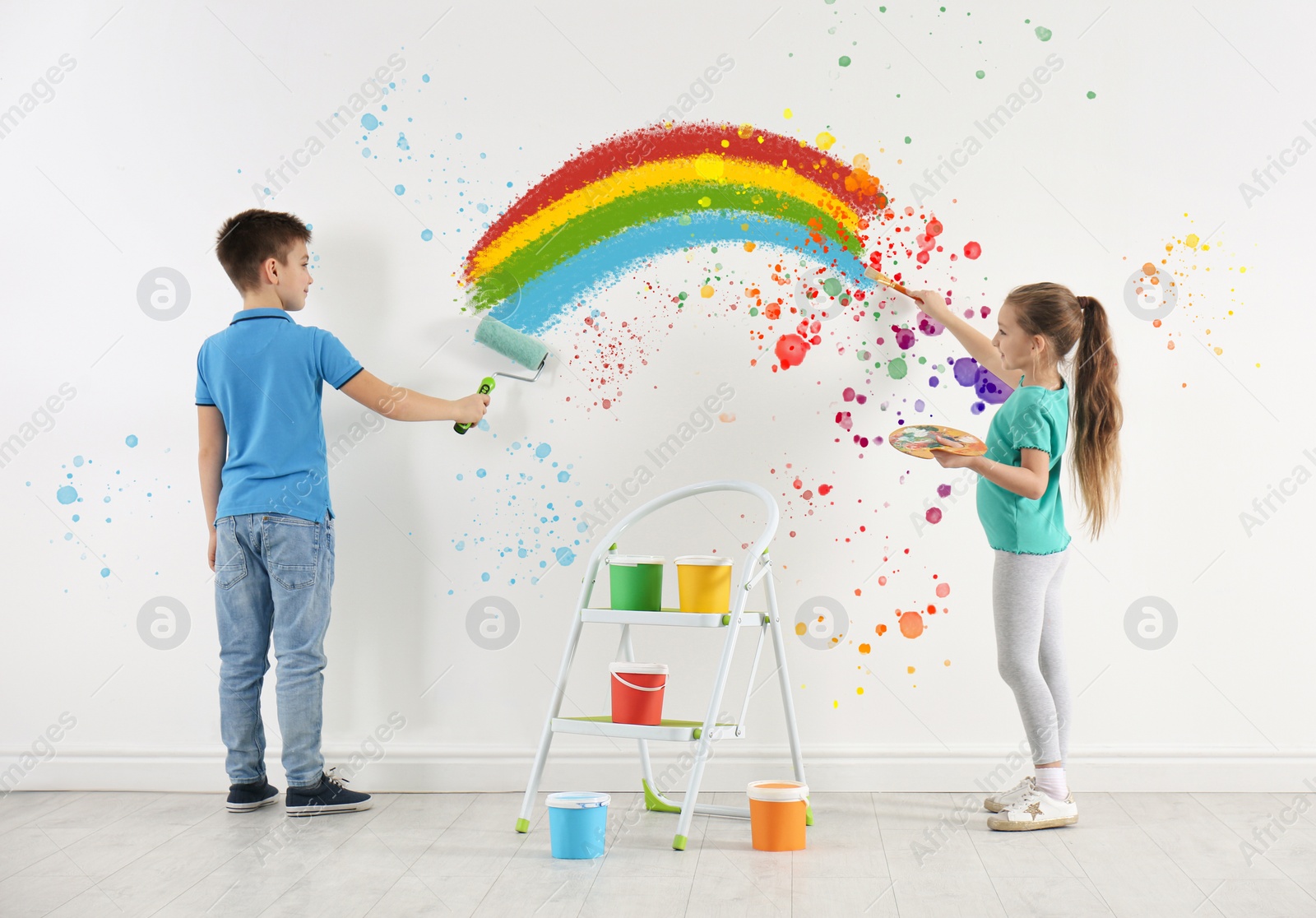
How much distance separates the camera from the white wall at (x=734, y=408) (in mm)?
2004

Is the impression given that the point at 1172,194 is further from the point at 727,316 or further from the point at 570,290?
the point at 570,290

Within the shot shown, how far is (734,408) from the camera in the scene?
2.03 metres

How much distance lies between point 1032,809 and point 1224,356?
1.03 m

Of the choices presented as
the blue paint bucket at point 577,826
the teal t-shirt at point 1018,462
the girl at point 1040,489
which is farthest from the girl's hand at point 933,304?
the blue paint bucket at point 577,826

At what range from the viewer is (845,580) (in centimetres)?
202

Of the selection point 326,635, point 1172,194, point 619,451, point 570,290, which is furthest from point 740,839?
point 1172,194

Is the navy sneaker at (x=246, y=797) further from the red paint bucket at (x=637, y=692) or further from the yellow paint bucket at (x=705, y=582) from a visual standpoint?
the yellow paint bucket at (x=705, y=582)

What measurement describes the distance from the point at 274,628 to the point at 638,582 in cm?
75

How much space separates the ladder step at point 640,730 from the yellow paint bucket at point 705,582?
0.21 meters

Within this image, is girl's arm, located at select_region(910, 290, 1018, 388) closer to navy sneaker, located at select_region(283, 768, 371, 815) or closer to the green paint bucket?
the green paint bucket

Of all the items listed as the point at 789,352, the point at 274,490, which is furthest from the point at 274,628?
the point at 789,352

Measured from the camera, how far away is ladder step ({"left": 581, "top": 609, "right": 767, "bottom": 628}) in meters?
1.67

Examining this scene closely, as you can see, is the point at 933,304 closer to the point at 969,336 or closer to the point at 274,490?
the point at 969,336

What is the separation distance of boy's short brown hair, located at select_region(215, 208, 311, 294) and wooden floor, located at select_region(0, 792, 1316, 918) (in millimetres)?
1086
